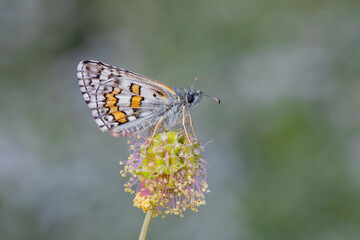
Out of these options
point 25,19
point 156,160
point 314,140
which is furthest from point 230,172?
point 25,19

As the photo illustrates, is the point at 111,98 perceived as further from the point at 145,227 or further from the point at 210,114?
the point at 210,114

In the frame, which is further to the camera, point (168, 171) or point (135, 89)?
point (135, 89)

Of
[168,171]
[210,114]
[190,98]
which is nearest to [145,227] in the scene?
[168,171]

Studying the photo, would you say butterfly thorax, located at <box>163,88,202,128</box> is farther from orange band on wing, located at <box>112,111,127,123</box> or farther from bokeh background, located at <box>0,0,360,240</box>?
bokeh background, located at <box>0,0,360,240</box>

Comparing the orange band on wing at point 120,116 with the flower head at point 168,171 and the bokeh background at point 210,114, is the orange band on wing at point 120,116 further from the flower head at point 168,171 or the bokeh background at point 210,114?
the bokeh background at point 210,114

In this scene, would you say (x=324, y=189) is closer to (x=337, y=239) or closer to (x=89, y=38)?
(x=337, y=239)
